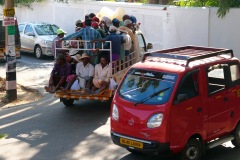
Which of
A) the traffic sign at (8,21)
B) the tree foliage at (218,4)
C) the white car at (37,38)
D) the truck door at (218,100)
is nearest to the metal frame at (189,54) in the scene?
the truck door at (218,100)

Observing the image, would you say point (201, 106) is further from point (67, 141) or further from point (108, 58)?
point (108, 58)

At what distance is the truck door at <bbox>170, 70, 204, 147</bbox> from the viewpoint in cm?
713

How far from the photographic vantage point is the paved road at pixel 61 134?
8.34 meters

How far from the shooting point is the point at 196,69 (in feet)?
24.8

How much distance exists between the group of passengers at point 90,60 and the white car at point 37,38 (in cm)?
853

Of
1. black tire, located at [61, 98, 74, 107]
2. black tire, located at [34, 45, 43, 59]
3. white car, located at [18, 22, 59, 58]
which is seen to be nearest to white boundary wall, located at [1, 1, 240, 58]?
white car, located at [18, 22, 59, 58]

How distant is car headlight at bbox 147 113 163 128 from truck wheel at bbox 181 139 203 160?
62 cm

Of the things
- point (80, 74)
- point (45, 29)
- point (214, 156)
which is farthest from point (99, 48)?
point (45, 29)

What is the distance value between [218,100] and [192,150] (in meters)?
1.00

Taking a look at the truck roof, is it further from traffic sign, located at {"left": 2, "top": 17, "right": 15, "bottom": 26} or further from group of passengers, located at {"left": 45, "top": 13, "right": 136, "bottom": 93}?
traffic sign, located at {"left": 2, "top": 17, "right": 15, "bottom": 26}

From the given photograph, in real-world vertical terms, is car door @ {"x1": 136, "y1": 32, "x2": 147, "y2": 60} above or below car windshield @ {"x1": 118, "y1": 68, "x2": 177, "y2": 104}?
above

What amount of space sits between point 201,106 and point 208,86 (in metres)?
0.39

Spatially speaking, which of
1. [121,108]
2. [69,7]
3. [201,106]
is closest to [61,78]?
[121,108]

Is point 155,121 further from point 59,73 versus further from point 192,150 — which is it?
point 59,73
